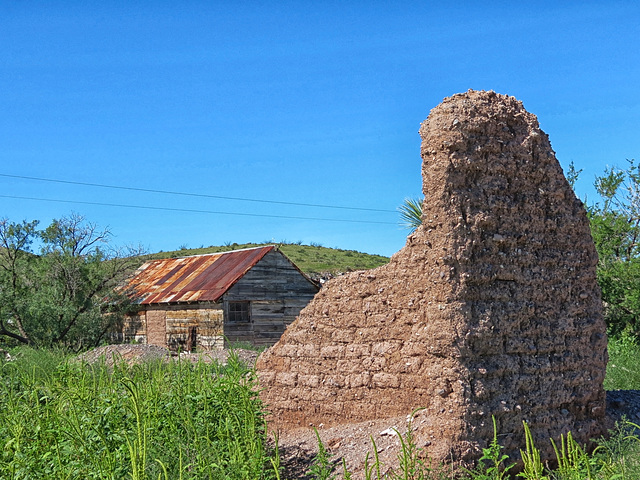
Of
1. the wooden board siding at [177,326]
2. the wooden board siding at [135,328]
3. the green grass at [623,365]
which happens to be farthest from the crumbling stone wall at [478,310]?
the wooden board siding at [135,328]

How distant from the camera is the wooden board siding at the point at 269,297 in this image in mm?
21234

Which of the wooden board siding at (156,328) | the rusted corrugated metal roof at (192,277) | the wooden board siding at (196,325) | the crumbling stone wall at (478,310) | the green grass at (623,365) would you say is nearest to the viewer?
the crumbling stone wall at (478,310)

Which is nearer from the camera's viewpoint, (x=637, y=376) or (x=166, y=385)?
(x=166, y=385)

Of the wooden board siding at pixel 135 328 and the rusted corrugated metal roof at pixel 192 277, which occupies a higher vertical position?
the rusted corrugated metal roof at pixel 192 277

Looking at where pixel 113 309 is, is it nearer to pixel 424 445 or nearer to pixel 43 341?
pixel 43 341

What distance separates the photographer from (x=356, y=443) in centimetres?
600

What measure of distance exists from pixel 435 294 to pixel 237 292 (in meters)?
15.9

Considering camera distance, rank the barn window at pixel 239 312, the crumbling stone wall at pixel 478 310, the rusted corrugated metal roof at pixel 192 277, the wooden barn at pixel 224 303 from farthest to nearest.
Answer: the rusted corrugated metal roof at pixel 192 277, the barn window at pixel 239 312, the wooden barn at pixel 224 303, the crumbling stone wall at pixel 478 310

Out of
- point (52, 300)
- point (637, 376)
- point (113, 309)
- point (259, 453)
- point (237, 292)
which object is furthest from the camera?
point (113, 309)

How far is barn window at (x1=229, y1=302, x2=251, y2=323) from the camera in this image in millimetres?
21156

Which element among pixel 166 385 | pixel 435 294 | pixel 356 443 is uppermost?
pixel 435 294

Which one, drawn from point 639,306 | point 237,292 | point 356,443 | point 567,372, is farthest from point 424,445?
point 237,292

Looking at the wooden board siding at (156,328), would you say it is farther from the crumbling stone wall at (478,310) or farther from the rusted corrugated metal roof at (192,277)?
the crumbling stone wall at (478,310)

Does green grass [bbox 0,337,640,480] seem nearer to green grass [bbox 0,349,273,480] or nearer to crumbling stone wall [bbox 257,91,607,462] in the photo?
green grass [bbox 0,349,273,480]
